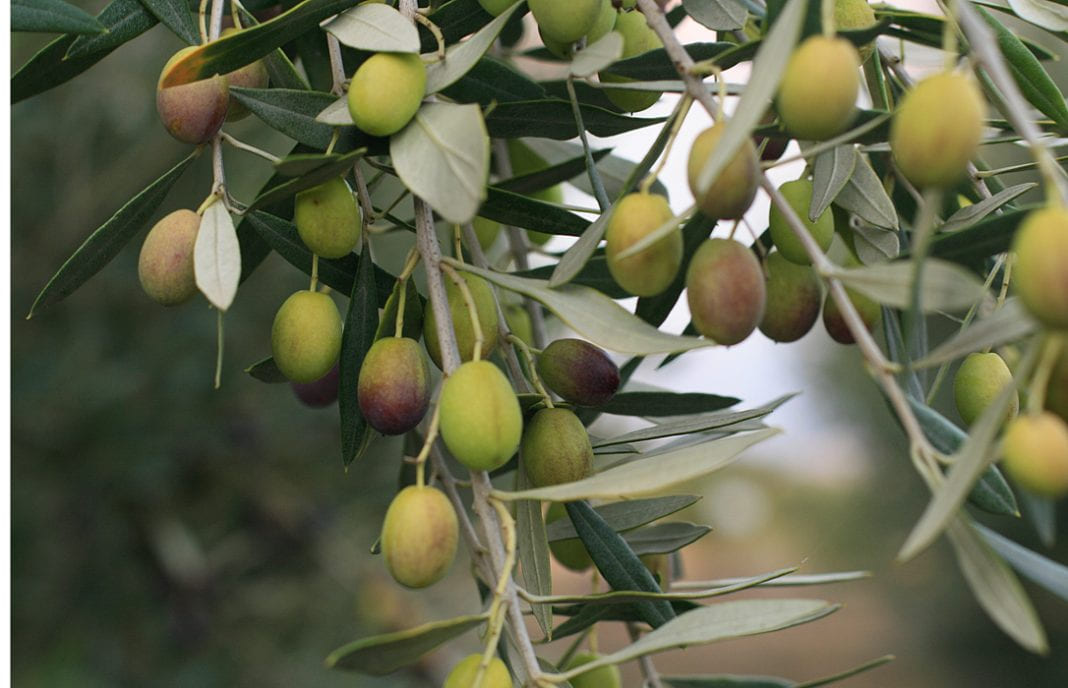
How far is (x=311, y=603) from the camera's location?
4.99 ft

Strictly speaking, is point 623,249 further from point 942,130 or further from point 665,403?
point 665,403

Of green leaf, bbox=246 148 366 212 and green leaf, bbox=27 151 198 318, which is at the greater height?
green leaf, bbox=27 151 198 318


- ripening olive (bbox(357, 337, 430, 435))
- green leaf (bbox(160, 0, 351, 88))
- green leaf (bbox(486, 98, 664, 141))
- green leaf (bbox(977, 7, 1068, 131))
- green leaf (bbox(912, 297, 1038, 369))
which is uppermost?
green leaf (bbox(160, 0, 351, 88))

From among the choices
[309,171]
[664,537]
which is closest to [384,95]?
[309,171]

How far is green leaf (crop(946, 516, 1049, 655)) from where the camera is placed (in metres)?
0.22

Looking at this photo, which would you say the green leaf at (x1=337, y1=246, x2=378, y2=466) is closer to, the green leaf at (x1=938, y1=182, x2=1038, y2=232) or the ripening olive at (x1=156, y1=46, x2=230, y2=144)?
the ripening olive at (x1=156, y1=46, x2=230, y2=144)

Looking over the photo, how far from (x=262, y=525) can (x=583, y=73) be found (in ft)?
4.14

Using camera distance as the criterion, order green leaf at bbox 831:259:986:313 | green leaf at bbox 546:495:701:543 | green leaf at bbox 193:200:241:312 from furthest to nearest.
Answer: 1. green leaf at bbox 546:495:701:543
2. green leaf at bbox 193:200:241:312
3. green leaf at bbox 831:259:986:313

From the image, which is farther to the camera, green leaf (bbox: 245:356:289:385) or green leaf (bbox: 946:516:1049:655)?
green leaf (bbox: 245:356:289:385)

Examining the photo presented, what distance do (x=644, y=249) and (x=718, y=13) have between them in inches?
6.1

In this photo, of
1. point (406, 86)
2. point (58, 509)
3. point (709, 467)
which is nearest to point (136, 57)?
point (58, 509)

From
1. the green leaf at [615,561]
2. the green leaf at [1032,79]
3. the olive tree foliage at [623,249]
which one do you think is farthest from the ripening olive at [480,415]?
the green leaf at [1032,79]

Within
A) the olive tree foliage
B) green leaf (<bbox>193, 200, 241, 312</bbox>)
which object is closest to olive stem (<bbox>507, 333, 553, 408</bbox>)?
the olive tree foliage

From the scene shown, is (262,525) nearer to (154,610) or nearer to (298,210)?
(154,610)
